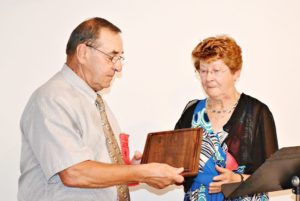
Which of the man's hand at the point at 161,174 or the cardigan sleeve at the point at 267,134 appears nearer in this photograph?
the man's hand at the point at 161,174

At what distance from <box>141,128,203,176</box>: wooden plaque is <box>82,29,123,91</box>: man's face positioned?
1.29 ft

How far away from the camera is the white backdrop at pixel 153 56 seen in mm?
3332

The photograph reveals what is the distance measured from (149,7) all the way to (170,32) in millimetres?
224

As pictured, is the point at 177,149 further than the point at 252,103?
No

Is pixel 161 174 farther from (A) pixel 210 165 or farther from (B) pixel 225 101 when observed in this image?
(B) pixel 225 101

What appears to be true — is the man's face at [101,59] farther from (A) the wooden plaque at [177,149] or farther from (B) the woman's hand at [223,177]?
(B) the woman's hand at [223,177]

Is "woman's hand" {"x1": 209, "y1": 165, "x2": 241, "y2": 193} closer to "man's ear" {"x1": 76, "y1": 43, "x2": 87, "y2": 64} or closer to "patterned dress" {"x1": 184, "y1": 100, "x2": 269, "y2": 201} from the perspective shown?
"patterned dress" {"x1": 184, "y1": 100, "x2": 269, "y2": 201}

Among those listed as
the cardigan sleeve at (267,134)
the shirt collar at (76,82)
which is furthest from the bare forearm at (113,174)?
the cardigan sleeve at (267,134)

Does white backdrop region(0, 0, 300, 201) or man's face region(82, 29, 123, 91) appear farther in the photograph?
white backdrop region(0, 0, 300, 201)

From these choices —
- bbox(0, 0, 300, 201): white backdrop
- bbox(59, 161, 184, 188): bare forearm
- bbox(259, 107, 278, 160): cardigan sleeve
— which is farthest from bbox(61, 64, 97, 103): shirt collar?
bbox(0, 0, 300, 201): white backdrop

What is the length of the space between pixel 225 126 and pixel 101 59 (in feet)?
Result: 2.97

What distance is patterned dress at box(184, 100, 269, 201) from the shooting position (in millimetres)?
2720

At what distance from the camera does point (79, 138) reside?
2.04 m

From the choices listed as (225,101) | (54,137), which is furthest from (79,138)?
(225,101)
